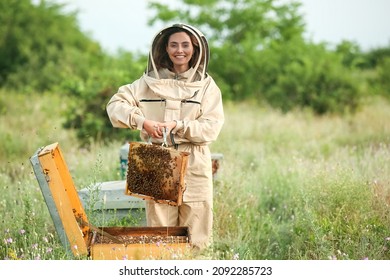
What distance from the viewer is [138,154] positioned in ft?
13.2

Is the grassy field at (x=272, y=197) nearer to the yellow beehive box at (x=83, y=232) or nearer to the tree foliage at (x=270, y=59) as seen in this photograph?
the yellow beehive box at (x=83, y=232)

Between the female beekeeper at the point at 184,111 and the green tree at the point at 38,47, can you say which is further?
the green tree at the point at 38,47

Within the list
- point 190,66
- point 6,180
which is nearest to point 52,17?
point 6,180

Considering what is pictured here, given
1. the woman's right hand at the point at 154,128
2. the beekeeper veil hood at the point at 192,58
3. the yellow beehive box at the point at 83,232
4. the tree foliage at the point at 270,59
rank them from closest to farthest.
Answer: the yellow beehive box at the point at 83,232, the woman's right hand at the point at 154,128, the beekeeper veil hood at the point at 192,58, the tree foliage at the point at 270,59

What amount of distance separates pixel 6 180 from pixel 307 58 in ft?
31.7

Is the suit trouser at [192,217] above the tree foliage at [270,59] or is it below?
below

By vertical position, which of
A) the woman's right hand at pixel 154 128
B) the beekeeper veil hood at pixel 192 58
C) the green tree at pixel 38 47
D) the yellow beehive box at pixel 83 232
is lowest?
the yellow beehive box at pixel 83 232

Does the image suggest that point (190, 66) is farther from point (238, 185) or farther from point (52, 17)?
point (52, 17)

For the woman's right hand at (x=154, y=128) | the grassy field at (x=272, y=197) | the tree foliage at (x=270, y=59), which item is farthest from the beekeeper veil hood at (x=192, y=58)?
the tree foliage at (x=270, y=59)

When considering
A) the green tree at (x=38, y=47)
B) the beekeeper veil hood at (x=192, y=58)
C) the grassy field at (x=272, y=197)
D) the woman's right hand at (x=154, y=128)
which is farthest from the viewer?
the green tree at (x=38, y=47)

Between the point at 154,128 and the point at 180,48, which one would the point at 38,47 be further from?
the point at 154,128

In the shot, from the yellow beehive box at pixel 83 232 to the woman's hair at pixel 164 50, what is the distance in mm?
1035

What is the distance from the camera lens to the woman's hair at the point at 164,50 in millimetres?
4371

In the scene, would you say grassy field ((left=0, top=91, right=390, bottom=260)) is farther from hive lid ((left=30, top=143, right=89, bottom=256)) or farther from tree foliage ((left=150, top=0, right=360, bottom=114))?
tree foliage ((left=150, top=0, right=360, bottom=114))
